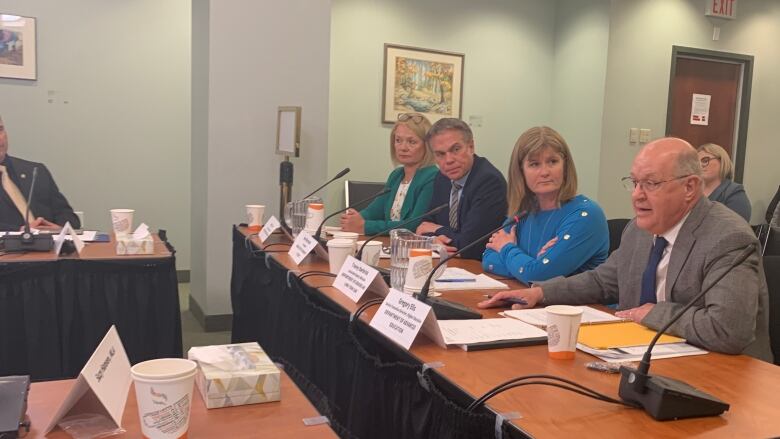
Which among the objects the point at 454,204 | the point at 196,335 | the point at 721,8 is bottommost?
the point at 196,335

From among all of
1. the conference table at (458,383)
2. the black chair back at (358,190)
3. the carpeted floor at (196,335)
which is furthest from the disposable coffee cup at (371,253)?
the black chair back at (358,190)

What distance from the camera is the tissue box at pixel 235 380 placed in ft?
3.54

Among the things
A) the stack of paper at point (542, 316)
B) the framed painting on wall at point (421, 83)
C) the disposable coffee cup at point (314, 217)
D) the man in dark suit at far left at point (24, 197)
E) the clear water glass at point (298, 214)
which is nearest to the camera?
the stack of paper at point (542, 316)

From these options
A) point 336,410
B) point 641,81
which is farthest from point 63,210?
point 641,81

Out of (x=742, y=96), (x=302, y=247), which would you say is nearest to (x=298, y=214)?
(x=302, y=247)

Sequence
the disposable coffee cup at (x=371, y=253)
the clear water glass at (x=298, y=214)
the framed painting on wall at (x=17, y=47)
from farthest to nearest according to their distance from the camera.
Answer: the framed painting on wall at (x=17, y=47) < the clear water glass at (x=298, y=214) < the disposable coffee cup at (x=371, y=253)

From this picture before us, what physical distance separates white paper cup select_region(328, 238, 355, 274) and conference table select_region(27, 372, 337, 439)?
3.36ft

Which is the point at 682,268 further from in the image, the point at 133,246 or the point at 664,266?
the point at 133,246

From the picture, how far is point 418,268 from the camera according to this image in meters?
1.76

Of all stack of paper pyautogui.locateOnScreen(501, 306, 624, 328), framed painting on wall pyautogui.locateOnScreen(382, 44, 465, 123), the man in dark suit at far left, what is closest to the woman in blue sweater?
stack of paper pyautogui.locateOnScreen(501, 306, 624, 328)

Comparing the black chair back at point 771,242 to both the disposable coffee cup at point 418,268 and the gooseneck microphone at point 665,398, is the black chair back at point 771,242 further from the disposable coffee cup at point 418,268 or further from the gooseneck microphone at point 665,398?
the gooseneck microphone at point 665,398

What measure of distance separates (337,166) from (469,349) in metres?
3.99

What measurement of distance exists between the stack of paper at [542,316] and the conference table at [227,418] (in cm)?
72

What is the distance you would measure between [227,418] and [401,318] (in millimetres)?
509
